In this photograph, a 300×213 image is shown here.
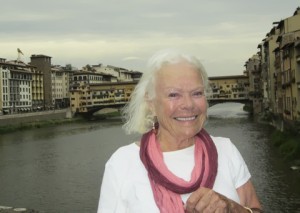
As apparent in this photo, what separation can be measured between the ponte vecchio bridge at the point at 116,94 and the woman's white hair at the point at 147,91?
4347 cm

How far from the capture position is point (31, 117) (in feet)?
128

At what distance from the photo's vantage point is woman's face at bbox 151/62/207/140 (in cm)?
Result: 156

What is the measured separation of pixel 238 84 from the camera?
46500 mm

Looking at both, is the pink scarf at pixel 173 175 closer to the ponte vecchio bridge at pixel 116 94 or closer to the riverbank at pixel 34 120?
the riverbank at pixel 34 120

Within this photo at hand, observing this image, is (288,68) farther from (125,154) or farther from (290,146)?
(125,154)

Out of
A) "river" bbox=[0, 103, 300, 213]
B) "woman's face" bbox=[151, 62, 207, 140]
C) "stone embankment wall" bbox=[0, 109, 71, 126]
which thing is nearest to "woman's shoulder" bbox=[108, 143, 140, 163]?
"woman's face" bbox=[151, 62, 207, 140]

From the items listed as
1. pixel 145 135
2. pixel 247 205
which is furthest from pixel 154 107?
pixel 247 205

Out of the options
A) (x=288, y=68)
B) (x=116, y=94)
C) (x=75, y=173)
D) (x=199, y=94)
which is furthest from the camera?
(x=116, y=94)

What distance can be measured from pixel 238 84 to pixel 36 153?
2951cm

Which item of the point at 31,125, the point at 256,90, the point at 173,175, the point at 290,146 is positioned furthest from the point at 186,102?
the point at 256,90

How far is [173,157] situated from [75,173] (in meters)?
14.0

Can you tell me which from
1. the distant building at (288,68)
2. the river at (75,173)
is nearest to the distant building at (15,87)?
the river at (75,173)

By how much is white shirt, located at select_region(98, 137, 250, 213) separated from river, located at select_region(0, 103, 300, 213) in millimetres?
8757

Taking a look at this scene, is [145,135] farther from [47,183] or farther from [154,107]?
[47,183]
